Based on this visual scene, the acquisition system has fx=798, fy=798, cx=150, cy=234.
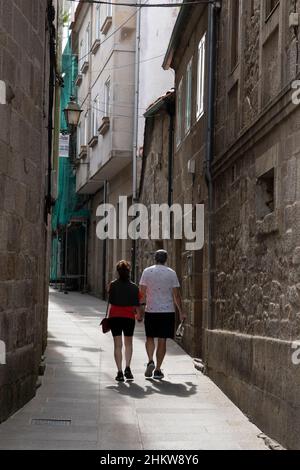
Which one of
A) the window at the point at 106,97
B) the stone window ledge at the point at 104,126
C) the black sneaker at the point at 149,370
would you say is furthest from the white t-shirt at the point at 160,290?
the window at the point at 106,97

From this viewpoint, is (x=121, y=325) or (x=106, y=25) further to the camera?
(x=106, y=25)

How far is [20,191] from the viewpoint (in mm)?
7500

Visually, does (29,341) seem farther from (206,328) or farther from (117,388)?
(206,328)

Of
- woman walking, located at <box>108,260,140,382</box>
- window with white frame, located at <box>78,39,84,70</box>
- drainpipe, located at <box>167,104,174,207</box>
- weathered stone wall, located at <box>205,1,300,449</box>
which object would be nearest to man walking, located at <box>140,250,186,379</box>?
woman walking, located at <box>108,260,140,382</box>

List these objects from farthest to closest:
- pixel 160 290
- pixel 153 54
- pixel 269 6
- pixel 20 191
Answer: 1. pixel 153 54
2. pixel 160 290
3. pixel 269 6
4. pixel 20 191

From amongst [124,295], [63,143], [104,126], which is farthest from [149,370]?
[104,126]

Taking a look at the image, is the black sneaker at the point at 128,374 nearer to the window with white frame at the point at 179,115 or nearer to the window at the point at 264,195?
the window at the point at 264,195

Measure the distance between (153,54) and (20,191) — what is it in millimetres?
13590

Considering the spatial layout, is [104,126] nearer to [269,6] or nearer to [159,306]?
[159,306]

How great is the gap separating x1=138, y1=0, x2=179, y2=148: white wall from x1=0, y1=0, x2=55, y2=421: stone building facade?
38.9 ft

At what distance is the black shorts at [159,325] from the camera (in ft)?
33.2

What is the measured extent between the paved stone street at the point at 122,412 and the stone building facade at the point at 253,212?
288 mm

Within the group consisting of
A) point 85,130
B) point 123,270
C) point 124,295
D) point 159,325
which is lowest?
point 159,325
